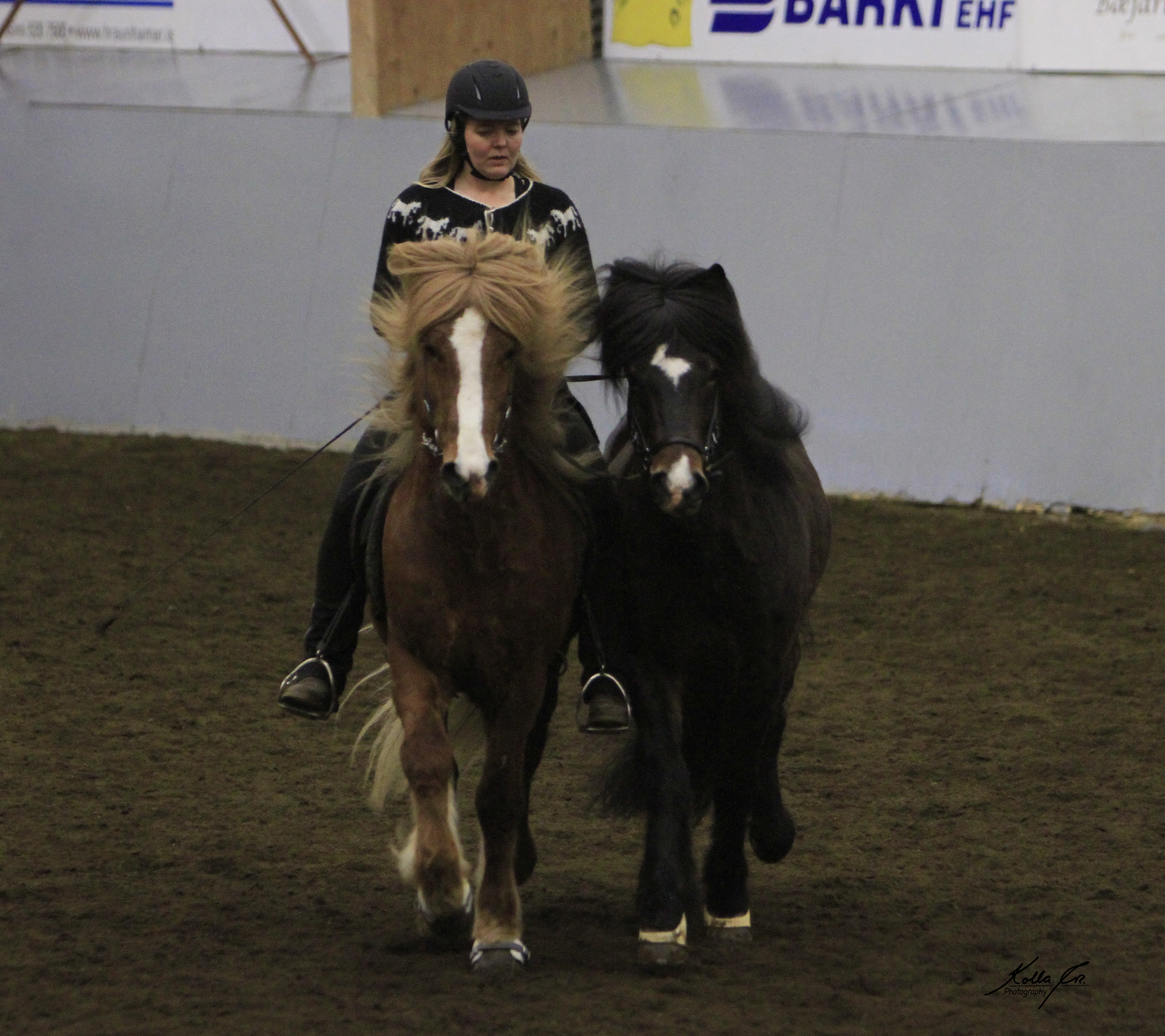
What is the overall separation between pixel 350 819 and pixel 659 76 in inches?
306

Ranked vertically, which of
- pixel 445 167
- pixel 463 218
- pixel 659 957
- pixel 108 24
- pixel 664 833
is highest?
pixel 108 24

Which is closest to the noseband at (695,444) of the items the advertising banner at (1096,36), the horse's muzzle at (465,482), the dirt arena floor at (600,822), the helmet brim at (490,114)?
the horse's muzzle at (465,482)

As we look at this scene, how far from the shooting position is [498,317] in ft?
11.6

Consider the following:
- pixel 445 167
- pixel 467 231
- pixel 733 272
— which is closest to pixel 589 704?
pixel 467 231

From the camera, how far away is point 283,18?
12.5m

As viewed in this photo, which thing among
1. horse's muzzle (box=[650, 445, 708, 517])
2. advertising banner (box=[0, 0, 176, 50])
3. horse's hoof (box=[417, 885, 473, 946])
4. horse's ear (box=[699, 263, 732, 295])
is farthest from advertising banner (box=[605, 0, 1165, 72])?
horse's hoof (box=[417, 885, 473, 946])

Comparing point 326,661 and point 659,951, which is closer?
point 659,951

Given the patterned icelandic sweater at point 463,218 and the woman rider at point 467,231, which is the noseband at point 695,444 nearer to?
the woman rider at point 467,231

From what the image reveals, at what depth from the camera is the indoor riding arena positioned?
3.91 metres

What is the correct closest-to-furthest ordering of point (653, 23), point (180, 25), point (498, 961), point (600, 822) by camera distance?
1. point (498, 961)
2. point (600, 822)
3. point (653, 23)
4. point (180, 25)

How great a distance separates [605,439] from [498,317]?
5.38m

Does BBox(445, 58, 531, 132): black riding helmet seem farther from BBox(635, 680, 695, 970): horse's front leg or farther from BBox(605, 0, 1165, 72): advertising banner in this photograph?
BBox(605, 0, 1165, 72): advertising banner

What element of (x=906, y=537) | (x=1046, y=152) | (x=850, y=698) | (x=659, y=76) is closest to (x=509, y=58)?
(x=659, y=76)

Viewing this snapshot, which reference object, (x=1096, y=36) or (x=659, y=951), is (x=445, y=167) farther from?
(x=1096, y=36)
